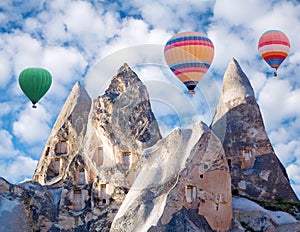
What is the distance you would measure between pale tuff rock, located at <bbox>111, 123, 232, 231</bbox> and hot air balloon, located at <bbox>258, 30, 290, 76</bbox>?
12.8 meters

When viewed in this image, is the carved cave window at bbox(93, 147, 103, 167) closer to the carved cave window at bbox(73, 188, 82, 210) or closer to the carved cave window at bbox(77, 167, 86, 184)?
the carved cave window at bbox(77, 167, 86, 184)

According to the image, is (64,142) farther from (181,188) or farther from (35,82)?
(181,188)

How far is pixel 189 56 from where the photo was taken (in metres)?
30.9

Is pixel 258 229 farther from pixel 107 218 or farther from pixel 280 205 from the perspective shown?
pixel 107 218

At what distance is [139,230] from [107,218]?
5.05 m

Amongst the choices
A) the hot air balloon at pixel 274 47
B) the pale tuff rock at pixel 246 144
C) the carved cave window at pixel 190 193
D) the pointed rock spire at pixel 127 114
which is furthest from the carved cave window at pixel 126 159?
the hot air balloon at pixel 274 47

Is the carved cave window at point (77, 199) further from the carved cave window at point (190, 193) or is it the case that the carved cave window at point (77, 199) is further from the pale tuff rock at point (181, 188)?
the carved cave window at point (190, 193)

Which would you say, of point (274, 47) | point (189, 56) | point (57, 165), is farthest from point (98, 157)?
point (274, 47)

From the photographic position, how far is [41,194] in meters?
26.6

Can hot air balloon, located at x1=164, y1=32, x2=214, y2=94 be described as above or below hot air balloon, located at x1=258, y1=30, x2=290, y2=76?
below

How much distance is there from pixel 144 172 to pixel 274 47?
14.5 metres

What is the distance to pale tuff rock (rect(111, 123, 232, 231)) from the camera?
21.4 meters

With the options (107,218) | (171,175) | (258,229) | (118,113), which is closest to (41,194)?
(107,218)

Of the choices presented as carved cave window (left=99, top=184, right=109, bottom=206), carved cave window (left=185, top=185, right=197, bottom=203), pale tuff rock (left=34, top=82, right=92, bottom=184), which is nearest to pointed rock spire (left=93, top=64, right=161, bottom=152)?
carved cave window (left=99, top=184, right=109, bottom=206)
